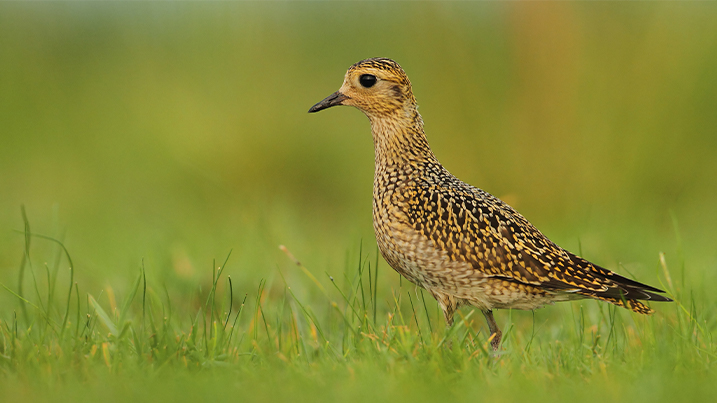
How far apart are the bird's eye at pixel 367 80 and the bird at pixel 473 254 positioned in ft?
2.08

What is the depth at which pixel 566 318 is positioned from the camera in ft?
18.4

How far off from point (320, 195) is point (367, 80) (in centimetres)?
698

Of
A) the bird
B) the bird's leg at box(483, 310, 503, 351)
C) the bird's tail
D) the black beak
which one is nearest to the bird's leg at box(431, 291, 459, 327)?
the bird

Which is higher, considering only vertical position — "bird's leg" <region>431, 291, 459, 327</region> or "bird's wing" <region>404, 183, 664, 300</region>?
"bird's wing" <region>404, 183, 664, 300</region>

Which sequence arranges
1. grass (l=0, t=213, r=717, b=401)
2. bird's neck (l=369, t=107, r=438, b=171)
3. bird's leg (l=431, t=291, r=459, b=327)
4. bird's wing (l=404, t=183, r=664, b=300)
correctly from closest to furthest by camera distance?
grass (l=0, t=213, r=717, b=401), bird's wing (l=404, t=183, r=664, b=300), bird's leg (l=431, t=291, r=459, b=327), bird's neck (l=369, t=107, r=438, b=171)

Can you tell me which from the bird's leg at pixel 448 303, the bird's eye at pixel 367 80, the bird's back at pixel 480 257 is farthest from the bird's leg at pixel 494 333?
the bird's eye at pixel 367 80

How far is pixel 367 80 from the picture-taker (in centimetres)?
552

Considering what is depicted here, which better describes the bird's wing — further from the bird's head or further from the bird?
the bird's head

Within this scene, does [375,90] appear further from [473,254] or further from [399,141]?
[473,254]

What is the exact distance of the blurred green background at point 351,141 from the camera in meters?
8.69

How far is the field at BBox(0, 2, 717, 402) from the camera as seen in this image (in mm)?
4031

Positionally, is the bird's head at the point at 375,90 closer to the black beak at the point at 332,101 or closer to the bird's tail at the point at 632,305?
the black beak at the point at 332,101

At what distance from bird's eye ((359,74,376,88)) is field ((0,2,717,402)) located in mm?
1223

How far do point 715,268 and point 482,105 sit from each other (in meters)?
4.51
